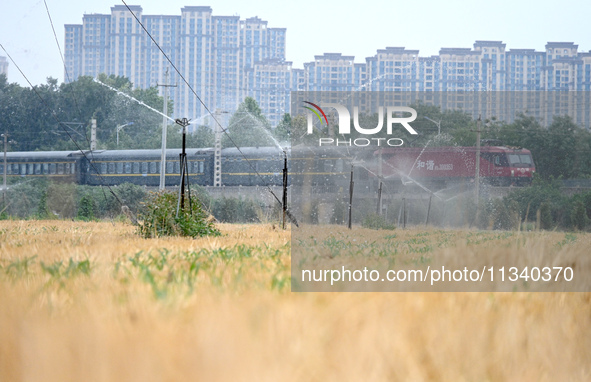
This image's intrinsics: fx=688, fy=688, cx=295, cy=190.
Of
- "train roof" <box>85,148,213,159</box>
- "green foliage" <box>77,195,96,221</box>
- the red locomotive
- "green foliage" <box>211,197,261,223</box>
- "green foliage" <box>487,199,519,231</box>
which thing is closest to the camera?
A: "green foliage" <box>487,199,519,231</box>

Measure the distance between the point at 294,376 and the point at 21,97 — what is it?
5183 centimetres

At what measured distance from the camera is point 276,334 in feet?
8.44

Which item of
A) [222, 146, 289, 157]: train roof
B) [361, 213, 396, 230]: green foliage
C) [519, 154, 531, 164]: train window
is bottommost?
[361, 213, 396, 230]: green foliage

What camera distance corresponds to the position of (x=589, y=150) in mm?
11945

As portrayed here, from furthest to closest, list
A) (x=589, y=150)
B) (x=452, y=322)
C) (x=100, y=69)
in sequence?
1. (x=100, y=69)
2. (x=589, y=150)
3. (x=452, y=322)

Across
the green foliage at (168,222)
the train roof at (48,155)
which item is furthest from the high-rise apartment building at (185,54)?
the green foliage at (168,222)

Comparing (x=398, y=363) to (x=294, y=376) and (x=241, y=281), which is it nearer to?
(x=294, y=376)

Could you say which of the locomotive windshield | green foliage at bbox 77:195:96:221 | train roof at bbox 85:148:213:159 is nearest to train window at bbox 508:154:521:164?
the locomotive windshield

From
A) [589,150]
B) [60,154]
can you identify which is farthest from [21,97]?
[589,150]

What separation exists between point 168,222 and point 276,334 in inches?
315

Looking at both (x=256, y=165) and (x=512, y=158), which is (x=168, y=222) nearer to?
(x=512, y=158)

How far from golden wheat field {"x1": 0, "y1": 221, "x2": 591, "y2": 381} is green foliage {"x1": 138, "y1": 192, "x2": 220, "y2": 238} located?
665cm

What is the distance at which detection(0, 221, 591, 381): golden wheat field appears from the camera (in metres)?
2.41

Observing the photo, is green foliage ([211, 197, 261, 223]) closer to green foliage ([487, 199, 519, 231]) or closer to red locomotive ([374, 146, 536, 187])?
red locomotive ([374, 146, 536, 187])
